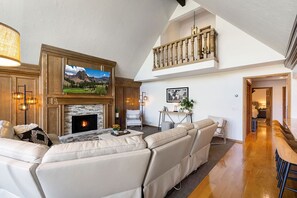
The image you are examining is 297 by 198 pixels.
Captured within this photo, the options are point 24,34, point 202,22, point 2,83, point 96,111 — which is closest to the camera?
point 24,34

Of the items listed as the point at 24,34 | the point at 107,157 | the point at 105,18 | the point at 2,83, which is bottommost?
the point at 107,157

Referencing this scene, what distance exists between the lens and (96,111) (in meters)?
5.52

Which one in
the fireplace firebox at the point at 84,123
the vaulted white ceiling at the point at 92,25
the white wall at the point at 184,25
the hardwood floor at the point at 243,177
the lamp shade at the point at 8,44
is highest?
the white wall at the point at 184,25

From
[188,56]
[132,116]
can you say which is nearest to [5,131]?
[132,116]

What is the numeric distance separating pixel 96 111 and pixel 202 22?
228 inches

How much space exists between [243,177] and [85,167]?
2.65m

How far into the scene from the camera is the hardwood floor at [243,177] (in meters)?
2.06

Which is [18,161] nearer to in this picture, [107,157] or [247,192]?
[107,157]

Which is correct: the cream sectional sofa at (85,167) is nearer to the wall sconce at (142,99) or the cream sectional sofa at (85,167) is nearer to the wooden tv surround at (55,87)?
the wooden tv surround at (55,87)

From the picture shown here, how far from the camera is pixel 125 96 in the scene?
7.07m

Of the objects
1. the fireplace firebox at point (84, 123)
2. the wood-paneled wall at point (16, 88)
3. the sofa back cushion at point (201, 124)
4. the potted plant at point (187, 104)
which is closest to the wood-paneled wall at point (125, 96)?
the fireplace firebox at point (84, 123)

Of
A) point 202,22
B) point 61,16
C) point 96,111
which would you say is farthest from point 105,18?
point 202,22

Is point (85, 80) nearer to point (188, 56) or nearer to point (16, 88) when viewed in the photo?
point (16, 88)

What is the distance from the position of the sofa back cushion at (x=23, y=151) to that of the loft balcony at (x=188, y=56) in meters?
4.26
